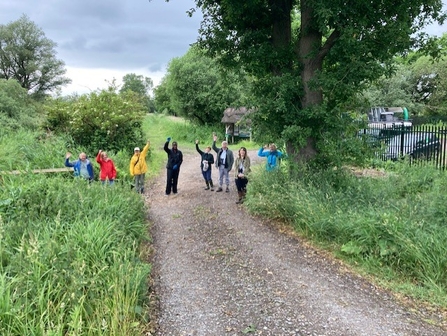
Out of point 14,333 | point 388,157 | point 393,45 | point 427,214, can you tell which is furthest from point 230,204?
point 388,157

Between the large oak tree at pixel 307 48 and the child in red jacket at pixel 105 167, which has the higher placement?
the large oak tree at pixel 307 48

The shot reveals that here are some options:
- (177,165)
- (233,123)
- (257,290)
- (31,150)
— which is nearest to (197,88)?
(233,123)

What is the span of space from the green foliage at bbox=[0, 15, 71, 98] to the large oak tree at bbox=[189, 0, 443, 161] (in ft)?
123

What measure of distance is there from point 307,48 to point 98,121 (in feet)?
32.3

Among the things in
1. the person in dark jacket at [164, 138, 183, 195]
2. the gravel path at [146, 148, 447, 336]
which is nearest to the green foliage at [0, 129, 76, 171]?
the person in dark jacket at [164, 138, 183, 195]

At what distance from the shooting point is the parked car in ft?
40.2

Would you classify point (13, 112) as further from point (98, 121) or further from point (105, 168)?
point (105, 168)

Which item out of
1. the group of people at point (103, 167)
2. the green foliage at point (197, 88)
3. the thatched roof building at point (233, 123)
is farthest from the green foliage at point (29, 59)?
the group of people at point (103, 167)

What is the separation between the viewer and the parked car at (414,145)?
40.2 feet

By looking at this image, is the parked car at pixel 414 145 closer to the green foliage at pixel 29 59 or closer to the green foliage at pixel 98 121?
the green foliage at pixel 98 121

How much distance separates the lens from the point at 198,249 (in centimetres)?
611

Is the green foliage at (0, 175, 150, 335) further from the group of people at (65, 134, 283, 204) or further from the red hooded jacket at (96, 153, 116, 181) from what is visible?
the red hooded jacket at (96, 153, 116, 181)

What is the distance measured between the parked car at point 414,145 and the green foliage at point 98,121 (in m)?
11.0

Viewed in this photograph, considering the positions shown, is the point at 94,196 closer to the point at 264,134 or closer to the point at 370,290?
the point at 264,134
